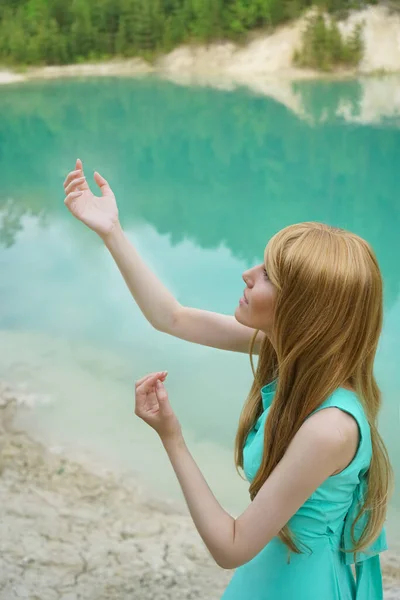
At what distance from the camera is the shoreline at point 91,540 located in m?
2.00

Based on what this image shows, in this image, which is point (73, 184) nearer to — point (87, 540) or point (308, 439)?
point (308, 439)

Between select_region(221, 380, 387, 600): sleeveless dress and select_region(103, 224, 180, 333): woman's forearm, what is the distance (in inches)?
8.8

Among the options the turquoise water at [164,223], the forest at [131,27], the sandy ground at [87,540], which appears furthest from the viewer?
the forest at [131,27]

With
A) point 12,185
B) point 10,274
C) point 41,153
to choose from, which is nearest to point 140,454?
point 10,274

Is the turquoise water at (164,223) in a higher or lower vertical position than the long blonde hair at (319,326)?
higher

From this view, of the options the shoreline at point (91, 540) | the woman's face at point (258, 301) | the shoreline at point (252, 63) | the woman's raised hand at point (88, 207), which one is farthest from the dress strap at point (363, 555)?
the shoreline at point (252, 63)

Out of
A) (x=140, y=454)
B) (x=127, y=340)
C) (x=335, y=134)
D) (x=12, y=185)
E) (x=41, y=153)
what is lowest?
(x=140, y=454)

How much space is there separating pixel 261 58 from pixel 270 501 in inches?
311

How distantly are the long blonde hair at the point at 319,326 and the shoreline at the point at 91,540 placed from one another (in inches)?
45.0

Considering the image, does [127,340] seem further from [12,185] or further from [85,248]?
[12,185]

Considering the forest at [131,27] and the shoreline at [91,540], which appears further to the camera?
the forest at [131,27]

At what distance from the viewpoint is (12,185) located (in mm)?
6691

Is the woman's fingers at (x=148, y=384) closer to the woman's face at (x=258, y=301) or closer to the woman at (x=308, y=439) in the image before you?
the woman at (x=308, y=439)

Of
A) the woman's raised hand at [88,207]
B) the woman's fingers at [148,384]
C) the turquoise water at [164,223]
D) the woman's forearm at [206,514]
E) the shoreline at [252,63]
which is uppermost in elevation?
the shoreline at [252,63]
